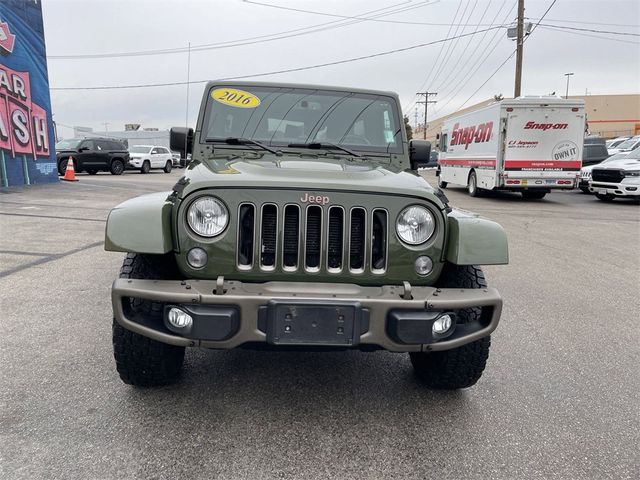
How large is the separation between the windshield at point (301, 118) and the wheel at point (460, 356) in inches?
56.4

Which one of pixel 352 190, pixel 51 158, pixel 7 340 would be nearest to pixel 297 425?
pixel 352 190

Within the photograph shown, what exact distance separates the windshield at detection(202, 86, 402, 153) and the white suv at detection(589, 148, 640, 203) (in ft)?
43.3

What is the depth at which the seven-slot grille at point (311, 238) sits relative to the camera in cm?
255

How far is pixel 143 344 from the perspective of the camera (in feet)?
8.93

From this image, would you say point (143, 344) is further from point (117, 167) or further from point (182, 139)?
point (117, 167)

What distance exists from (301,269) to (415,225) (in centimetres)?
64

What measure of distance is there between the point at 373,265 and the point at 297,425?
0.93 m

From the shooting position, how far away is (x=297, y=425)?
2.69 meters

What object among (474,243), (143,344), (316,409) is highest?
(474,243)

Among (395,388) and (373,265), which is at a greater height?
(373,265)

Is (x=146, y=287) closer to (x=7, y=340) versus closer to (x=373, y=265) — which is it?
(x=373, y=265)

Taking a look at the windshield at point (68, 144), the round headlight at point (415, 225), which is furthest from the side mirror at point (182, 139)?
the windshield at point (68, 144)

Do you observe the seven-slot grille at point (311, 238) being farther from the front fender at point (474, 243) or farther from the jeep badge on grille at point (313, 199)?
the front fender at point (474, 243)

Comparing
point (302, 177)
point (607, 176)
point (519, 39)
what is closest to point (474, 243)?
point (302, 177)
